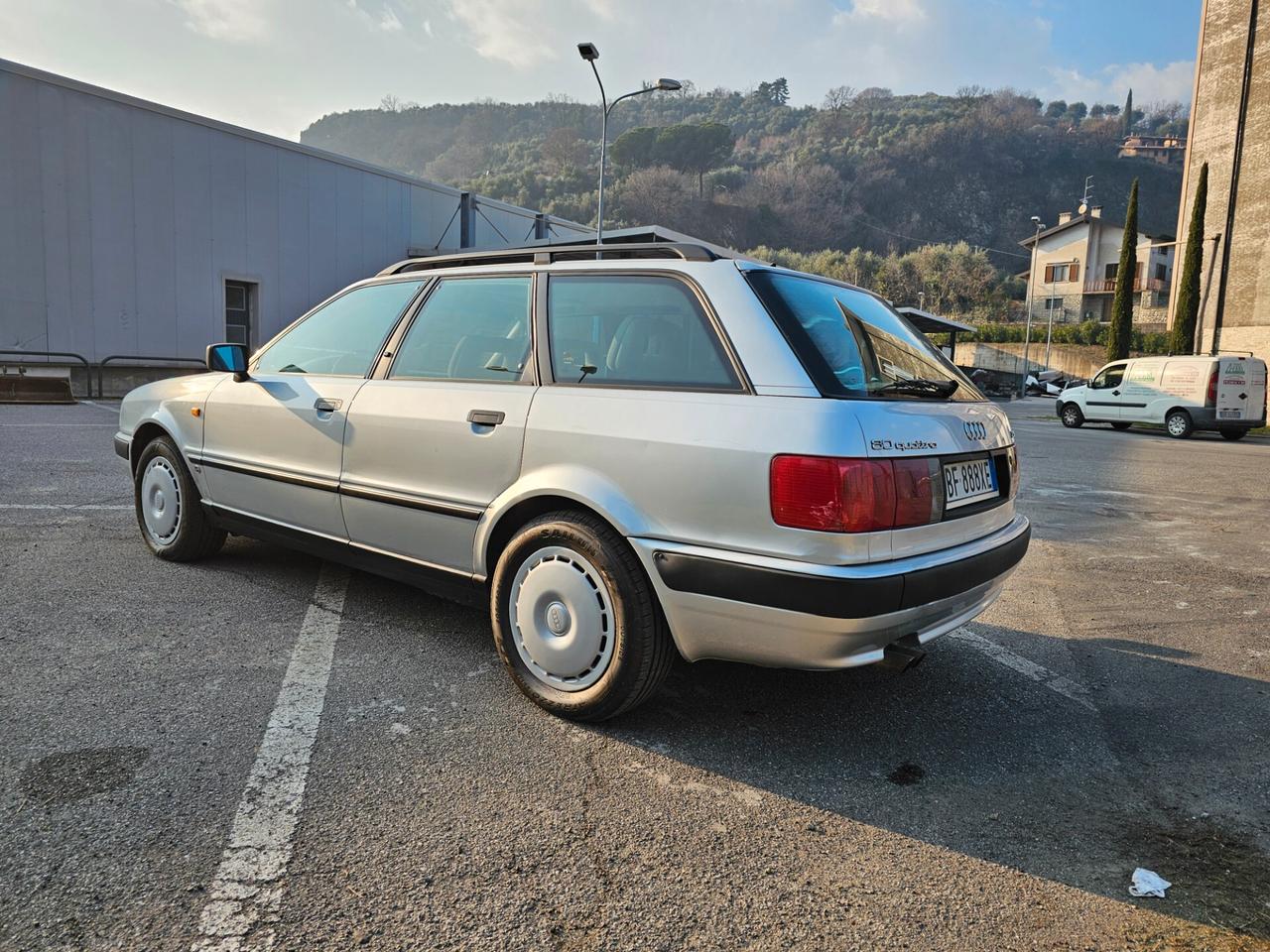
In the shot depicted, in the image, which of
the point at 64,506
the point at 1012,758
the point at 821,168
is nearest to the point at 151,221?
the point at 64,506

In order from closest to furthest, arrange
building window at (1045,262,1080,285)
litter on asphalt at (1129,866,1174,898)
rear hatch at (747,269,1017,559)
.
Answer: litter on asphalt at (1129,866,1174,898), rear hatch at (747,269,1017,559), building window at (1045,262,1080,285)

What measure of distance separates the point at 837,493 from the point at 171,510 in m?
3.90

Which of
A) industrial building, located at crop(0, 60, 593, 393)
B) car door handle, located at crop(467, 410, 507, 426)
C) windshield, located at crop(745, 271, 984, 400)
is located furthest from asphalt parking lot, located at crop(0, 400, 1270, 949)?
industrial building, located at crop(0, 60, 593, 393)

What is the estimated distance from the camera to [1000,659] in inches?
148

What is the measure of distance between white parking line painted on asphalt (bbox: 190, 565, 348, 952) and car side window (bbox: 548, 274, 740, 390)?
1478 mm

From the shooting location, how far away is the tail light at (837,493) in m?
2.40

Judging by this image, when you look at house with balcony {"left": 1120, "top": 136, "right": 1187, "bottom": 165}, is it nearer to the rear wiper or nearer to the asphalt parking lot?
the rear wiper

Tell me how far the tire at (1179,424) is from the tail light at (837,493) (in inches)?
827

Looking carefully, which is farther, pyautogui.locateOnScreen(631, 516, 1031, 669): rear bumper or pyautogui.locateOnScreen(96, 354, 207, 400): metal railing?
pyautogui.locateOnScreen(96, 354, 207, 400): metal railing

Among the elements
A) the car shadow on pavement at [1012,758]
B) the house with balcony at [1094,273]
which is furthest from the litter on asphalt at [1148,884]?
the house with balcony at [1094,273]

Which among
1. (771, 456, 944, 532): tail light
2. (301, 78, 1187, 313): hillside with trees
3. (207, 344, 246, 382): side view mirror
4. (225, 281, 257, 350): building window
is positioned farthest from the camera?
(301, 78, 1187, 313): hillside with trees

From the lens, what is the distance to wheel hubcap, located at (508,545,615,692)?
2809mm

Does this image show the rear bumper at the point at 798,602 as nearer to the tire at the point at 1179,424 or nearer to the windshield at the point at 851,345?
the windshield at the point at 851,345

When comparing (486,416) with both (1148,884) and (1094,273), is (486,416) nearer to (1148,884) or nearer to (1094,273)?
(1148,884)
